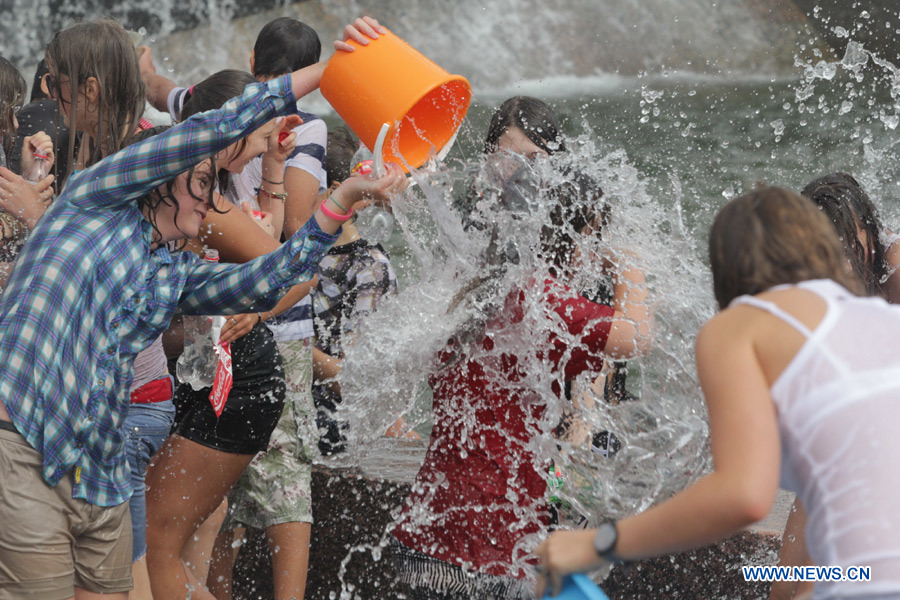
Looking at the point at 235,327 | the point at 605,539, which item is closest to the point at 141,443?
the point at 235,327

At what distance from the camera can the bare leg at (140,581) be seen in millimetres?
2420

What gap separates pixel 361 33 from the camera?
231 cm

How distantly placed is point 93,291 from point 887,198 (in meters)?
6.56

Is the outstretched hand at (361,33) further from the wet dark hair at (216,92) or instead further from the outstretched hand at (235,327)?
the outstretched hand at (235,327)

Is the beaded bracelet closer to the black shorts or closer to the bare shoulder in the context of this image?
the black shorts

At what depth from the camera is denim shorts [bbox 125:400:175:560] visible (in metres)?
2.32

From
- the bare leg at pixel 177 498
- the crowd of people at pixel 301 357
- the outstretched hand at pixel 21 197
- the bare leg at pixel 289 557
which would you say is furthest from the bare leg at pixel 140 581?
the outstretched hand at pixel 21 197

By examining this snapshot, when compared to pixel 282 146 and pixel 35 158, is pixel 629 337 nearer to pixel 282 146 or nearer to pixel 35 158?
pixel 282 146

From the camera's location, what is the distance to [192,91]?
2709mm

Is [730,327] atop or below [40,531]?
atop

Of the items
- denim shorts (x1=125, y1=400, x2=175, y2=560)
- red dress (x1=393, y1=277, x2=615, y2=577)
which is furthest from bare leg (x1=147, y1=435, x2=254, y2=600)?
red dress (x1=393, y1=277, x2=615, y2=577)

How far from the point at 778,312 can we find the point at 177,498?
1821 mm

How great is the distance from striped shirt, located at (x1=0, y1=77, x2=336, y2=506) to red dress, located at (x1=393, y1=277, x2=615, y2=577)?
65 centimetres

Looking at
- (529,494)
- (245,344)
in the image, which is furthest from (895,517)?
(245,344)
